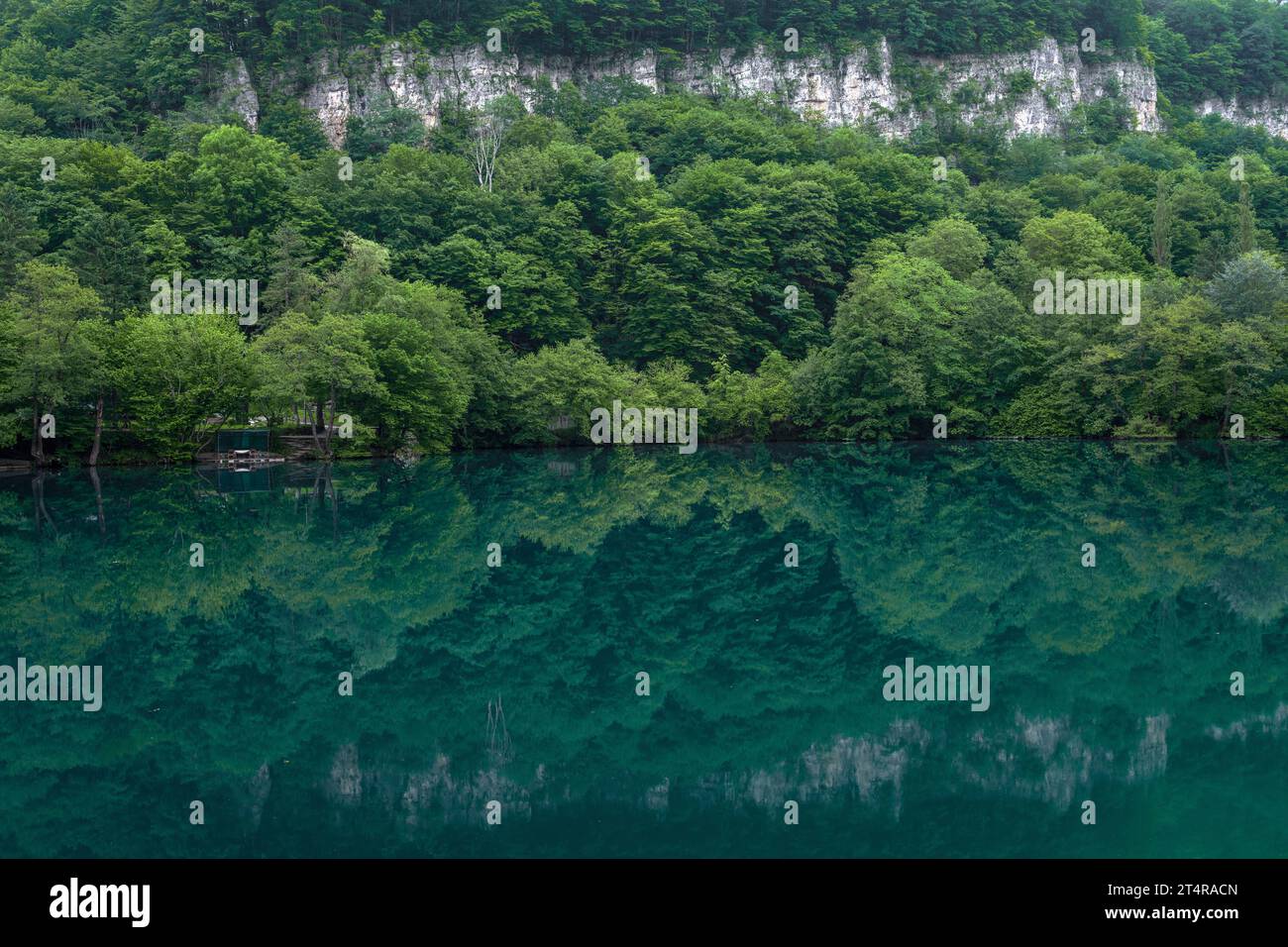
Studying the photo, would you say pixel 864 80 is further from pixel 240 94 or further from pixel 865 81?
pixel 240 94

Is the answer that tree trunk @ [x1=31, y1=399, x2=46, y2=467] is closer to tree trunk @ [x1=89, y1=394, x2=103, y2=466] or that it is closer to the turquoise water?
tree trunk @ [x1=89, y1=394, x2=103, y2=466]

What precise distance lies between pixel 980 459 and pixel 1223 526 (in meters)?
19.1

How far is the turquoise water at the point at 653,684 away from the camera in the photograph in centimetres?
781

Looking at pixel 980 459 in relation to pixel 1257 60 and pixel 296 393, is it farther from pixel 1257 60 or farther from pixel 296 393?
pixel 1257 60

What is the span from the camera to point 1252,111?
101938 millimetres

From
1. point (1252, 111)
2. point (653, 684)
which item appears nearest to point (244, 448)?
Result: point (653, 684)

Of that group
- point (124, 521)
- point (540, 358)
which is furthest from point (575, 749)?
point (540, 358)

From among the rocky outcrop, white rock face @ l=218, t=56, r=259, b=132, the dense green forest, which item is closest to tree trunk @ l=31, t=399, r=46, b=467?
the dense green forest

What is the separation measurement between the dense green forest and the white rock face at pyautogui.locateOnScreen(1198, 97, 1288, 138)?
35.8ft

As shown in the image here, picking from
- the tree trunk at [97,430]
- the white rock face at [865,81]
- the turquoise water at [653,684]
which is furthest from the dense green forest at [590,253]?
the turquoise water at [653,684]

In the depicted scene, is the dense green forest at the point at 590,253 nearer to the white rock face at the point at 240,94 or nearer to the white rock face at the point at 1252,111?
the white rock face at the point at 240,94

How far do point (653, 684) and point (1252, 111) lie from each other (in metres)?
110

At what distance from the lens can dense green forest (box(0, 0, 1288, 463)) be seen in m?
44.1

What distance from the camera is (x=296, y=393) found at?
41.8 metres
